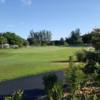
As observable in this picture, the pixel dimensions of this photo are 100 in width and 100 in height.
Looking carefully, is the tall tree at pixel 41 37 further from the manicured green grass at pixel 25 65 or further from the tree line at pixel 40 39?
the manicured green grass at pixel 25 65

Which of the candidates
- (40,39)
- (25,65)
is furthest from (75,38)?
(25,65)

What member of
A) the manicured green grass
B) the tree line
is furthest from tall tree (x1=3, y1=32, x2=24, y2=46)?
the manicured green grass

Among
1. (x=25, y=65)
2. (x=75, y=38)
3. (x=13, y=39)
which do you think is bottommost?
(x=25, y=65)

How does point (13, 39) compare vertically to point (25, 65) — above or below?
above

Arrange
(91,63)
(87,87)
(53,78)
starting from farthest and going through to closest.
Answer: (91,63)
(87,87)
(53,78)

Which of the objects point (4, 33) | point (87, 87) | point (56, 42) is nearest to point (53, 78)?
point (87, 87)

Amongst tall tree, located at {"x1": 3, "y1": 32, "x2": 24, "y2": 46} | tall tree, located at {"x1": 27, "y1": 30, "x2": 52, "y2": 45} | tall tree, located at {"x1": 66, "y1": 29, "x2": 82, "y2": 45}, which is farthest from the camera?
tall tree, located at {"x1": 27, "y1": 30, "x2": 52, "y2": 45}

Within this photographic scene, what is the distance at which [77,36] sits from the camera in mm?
157125

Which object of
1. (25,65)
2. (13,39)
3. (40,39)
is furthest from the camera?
(40,39)

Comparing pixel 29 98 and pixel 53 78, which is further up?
pixel 53 78

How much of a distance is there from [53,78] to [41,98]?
67.0 inches

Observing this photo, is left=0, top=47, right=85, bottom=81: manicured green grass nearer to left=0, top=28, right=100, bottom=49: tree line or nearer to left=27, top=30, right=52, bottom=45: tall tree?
left=0, top=28, right=100, bottom=49: tree line

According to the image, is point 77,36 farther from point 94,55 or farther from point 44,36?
point 94,55

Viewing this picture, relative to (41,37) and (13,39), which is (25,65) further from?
→ (41,37)
